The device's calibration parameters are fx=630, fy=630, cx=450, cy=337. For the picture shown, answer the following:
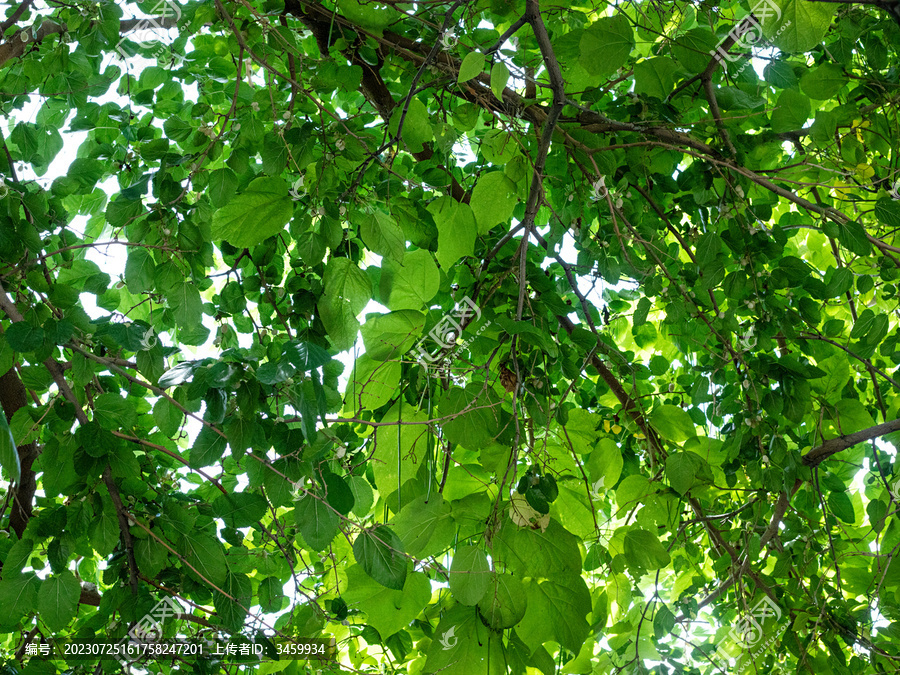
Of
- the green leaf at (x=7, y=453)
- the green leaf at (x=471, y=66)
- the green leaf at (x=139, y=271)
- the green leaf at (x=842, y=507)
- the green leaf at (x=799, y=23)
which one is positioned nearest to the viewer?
the green leaf at (x=7, y=453)

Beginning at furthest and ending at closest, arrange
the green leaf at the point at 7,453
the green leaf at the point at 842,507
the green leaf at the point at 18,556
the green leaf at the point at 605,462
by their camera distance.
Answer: the green leaf at the point at 842,507
the green leaf at the point at 605,462
the green leaf at the point at 18,556
the green leaf at the point at 7,453

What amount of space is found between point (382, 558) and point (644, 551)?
1.62 ft

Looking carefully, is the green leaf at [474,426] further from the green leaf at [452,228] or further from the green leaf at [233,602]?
the green leaf at [233,602]

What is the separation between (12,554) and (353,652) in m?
0.76

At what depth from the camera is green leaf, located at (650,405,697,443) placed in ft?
4.20

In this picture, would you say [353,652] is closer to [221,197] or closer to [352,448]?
[352,448]

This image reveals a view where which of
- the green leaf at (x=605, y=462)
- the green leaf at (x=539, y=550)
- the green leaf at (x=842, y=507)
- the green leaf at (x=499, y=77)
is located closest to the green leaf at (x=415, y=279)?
the green leaf at (x=499, y=77)

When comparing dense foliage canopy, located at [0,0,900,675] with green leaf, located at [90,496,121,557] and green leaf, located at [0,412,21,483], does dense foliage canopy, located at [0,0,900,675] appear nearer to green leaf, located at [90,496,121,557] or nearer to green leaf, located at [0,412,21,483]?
green leaf, located at [90,496,121,557]

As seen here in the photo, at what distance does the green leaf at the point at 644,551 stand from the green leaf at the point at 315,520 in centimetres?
53

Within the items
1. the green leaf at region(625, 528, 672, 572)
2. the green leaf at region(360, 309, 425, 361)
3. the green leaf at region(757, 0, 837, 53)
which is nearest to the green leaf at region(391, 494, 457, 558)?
the green leaf at region(360, 309, 425, 361)

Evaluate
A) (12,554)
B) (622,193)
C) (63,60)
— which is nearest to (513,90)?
(622,193)

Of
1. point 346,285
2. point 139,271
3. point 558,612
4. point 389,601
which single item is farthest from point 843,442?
point 139,271

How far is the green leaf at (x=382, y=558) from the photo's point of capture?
2.82 feet

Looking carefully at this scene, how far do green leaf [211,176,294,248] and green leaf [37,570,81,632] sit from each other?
598mm
